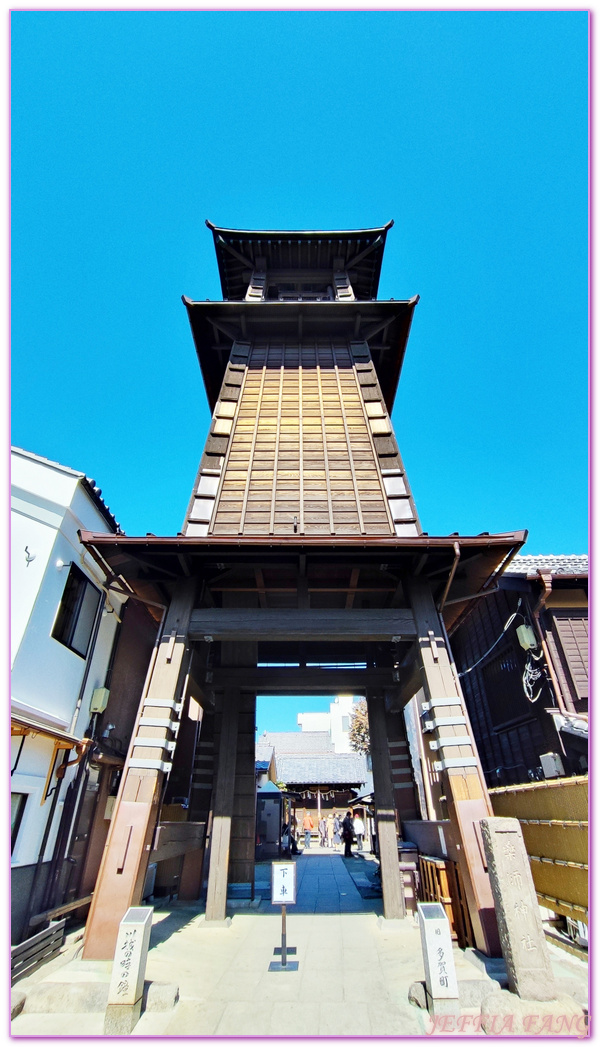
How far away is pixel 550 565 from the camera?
12773 mm

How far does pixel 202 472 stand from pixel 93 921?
24.9 feet

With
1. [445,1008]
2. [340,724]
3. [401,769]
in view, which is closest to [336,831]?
[340,724]

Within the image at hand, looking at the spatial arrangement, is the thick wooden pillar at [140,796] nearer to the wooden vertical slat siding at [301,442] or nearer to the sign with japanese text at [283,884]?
the sign with japanese text at [283,884]

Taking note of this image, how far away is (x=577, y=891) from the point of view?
6582 mm

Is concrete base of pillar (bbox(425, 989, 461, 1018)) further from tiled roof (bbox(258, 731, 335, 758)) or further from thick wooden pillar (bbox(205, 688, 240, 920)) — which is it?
tiled roof (bbox(258, 731, 335, 758))

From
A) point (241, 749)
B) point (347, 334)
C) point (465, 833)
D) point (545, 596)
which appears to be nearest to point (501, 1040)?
Result: point (465, 833)

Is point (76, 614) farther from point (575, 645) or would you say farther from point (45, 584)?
point (575, 645)

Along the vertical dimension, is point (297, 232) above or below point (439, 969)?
above

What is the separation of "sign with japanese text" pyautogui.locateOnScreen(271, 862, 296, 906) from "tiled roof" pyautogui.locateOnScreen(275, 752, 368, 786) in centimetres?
2710

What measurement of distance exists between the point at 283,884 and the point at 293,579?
5286 millimetres

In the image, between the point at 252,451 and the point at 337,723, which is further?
the point at 337,723

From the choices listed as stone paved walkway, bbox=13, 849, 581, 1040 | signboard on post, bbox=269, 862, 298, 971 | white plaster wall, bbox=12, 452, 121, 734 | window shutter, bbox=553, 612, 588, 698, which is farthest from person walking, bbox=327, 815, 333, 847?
signboard on post, bbox=269, 862, 298, 971

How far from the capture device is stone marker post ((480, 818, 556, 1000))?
15.3 feet

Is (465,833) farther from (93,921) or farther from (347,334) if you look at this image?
(347,334)
